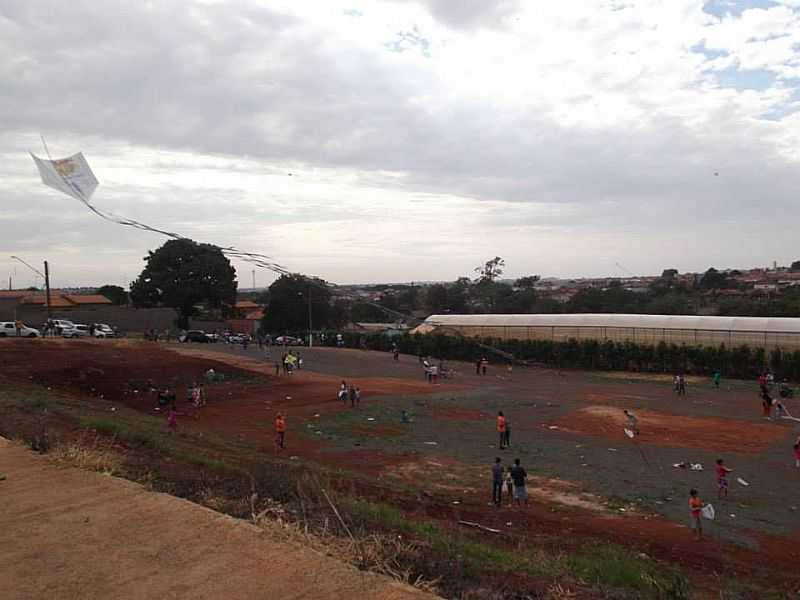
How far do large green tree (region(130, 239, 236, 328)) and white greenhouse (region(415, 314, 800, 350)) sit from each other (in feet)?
72.7

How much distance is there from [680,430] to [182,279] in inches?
2055

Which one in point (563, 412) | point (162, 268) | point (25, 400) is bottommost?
point (563, 412)

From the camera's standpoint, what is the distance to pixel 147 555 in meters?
6.89

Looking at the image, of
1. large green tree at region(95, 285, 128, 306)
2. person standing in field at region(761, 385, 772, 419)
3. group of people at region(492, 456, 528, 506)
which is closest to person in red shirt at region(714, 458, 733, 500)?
group of people at region(492, 456, 528, 506)

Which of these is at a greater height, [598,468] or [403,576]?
[403,576]

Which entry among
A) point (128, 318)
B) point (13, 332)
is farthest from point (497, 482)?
point (128, 318)

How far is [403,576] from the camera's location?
20.4ft

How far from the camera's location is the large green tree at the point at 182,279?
65062 mm

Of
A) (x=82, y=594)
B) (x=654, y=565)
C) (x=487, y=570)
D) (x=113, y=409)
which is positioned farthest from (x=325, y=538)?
(x=113, y=409)

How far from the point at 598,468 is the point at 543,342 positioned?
106 ft

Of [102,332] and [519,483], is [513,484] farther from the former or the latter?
[102,332]

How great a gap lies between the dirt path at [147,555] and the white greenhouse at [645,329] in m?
29.6

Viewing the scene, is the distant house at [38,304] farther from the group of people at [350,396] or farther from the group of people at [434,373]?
the group of people at [350,396]

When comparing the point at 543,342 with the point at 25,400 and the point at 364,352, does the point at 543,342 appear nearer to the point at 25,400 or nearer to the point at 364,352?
the point at 364,352
